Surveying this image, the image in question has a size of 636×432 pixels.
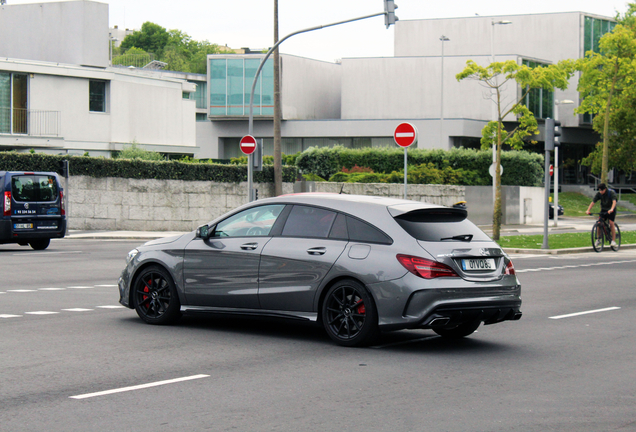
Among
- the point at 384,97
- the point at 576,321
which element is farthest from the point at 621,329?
the point at 384,97

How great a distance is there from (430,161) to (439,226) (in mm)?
35931

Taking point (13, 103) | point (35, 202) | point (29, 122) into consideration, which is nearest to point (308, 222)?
point (35, 202)

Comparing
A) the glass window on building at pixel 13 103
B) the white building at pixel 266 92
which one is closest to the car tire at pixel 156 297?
the white building at pixel 266 92

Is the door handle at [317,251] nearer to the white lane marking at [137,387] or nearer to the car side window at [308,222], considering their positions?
the car side window at [308,222]

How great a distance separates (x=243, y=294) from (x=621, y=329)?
443 cm

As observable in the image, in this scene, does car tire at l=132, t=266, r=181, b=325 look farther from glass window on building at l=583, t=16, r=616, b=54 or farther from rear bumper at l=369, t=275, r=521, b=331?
glass window on building at l=583, t=16, r=616, b=54

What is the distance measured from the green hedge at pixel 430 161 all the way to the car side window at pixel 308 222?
1360 inches

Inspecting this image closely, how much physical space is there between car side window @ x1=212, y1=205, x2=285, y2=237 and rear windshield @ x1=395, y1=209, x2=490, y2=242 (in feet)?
4.69

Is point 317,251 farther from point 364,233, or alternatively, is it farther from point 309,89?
point 309,89

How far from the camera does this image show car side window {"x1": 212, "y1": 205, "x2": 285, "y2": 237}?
29.9 ft

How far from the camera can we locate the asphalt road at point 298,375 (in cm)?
568

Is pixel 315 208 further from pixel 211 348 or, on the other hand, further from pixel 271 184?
pixel 271 184

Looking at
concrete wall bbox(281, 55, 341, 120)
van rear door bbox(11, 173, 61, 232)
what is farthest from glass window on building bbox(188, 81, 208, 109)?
van rear door bbox(11, 173, 61, 232)

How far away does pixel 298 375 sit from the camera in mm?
7078
